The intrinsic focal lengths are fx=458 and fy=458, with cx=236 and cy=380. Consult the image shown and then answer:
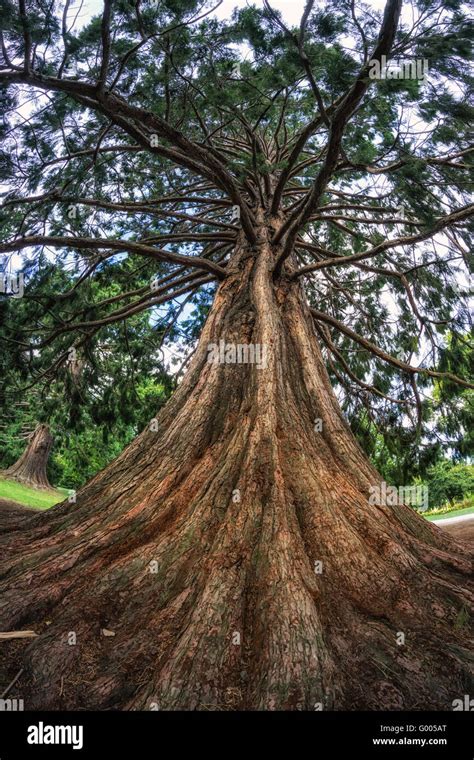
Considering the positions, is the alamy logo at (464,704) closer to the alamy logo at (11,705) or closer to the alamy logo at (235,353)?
the alamy logo at (11,705)

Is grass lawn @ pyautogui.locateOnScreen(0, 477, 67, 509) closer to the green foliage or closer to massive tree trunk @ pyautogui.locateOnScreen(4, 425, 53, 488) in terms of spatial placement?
massive tree trunk @ pyautogui.locateOnScreen(4, 425, 53, 488)

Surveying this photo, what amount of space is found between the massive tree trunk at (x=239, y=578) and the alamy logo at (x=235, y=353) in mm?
151

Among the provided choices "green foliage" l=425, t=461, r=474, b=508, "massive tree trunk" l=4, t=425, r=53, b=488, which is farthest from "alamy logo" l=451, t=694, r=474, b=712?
"green foliage" l=425, t=461, r=474, b=508

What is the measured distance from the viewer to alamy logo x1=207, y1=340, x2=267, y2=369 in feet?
12.0

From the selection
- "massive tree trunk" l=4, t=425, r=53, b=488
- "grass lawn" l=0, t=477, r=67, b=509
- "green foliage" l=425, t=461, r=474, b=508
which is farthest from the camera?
"green foliage" l=425, t=461, r=474, b=508

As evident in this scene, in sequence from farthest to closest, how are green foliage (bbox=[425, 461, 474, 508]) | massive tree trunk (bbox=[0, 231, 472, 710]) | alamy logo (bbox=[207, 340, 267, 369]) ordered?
green foliage (bbox=[425, 461, 474, 508]) < alamy logo (bbox=[207, 340, 267, 369]) < massive tree trunk (bbox=[0, 231, 472, 710])


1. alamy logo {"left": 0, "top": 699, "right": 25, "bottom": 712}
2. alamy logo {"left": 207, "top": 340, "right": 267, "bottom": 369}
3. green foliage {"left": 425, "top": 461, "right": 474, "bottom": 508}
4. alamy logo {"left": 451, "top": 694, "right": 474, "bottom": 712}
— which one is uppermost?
alamy logo {"left": 207, "top": 340, "right": 267, "bottom": 369}

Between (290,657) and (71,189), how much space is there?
4.70m

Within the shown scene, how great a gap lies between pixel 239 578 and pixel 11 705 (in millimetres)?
1054

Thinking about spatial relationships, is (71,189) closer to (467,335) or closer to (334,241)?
(334,241)

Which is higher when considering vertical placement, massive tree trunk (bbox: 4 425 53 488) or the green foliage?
massive tree trunk (bbox: 4 425 53 488)

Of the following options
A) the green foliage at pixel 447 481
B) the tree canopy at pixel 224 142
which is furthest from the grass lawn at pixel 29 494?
the green foliage at pixel 447 481
